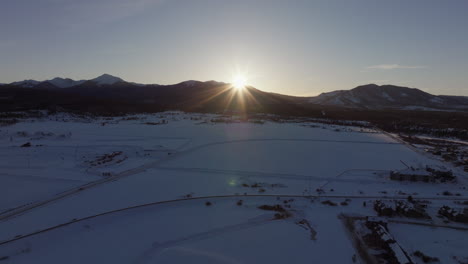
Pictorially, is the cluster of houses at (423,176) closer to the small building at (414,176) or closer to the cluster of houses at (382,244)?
the small building at (414,176)

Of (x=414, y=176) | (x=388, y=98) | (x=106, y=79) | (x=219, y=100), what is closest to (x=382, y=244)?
(x=414, y=176)

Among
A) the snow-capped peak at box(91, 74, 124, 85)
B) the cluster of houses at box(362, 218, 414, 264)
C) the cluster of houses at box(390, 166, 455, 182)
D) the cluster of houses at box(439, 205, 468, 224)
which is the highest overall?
the snow-capped peak at box(91, 74, 124, 85)

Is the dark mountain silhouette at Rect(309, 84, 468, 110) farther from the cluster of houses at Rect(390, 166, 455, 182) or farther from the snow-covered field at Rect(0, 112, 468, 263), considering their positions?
the snow-covered field at Rect(0, 112, 468, 263)

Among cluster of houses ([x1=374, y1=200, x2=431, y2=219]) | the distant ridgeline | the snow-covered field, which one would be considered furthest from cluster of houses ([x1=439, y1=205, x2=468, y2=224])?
the distant ridgeline

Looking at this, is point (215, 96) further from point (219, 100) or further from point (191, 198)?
point (191, 198)

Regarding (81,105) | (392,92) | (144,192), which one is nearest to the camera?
(144,192)

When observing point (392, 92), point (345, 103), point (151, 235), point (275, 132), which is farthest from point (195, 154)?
point (392, 92)

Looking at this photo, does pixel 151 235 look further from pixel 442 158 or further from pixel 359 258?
pixel 442 158
